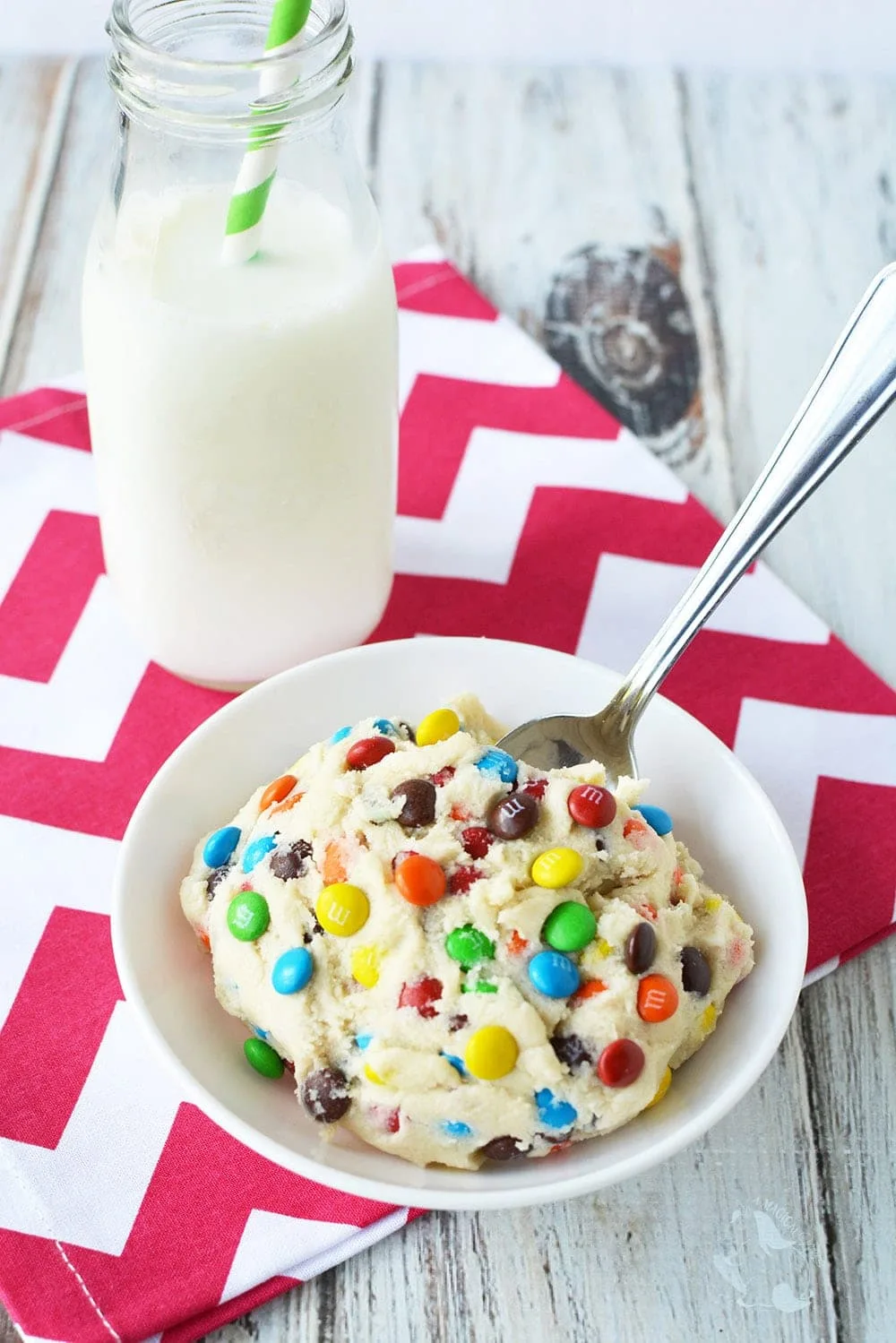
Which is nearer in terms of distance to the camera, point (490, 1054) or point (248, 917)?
point (490, 1054)

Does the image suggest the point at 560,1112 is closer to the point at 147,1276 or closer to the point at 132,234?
the point at 147,1276

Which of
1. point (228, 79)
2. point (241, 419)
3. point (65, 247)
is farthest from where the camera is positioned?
point (65, 247)

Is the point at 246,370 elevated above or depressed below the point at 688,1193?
above

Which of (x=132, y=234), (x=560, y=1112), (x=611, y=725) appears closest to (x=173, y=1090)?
(x=560, y=1112)

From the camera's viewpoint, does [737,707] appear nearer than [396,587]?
Yes

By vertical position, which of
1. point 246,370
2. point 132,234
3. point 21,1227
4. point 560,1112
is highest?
point 132,234

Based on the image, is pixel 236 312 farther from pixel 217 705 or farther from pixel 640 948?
pixel 640 948

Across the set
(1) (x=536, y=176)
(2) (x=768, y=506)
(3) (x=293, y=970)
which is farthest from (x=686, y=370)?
(3) (x=293, y=970)
